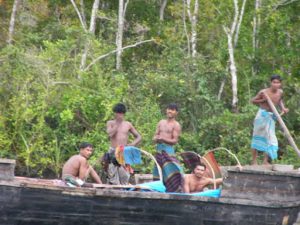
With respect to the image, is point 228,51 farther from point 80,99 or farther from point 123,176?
point 123,176

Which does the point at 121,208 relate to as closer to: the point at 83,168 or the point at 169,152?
the point at 83,168

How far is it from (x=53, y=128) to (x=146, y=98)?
1.79m

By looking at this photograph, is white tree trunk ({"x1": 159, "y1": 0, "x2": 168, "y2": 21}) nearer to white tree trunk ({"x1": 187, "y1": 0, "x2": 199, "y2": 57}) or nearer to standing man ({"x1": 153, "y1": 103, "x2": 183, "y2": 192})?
white tree trunk ({"x1": 187, "y1": 0, "x2": 199, "y2": 57})

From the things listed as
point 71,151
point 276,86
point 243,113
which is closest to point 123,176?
point 276,86

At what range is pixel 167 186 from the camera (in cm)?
1161

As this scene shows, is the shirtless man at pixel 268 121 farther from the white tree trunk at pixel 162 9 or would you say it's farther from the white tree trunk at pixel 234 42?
the white tree trunk at pixel 162 9

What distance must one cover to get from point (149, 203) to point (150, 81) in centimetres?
628

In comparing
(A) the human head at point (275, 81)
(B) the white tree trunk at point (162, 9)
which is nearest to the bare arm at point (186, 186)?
(A) the human head at point (275, 81)

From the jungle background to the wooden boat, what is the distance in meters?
3.73

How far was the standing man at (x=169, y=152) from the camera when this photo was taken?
1159 cm

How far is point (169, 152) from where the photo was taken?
11.9 meters

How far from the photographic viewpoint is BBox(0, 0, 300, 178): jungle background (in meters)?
15.6

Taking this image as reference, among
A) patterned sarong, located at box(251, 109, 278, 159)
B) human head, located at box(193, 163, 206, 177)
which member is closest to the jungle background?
patterned sarong, located at box(251, 109, 278, 159)

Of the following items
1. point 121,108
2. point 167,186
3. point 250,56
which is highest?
point 250,56
